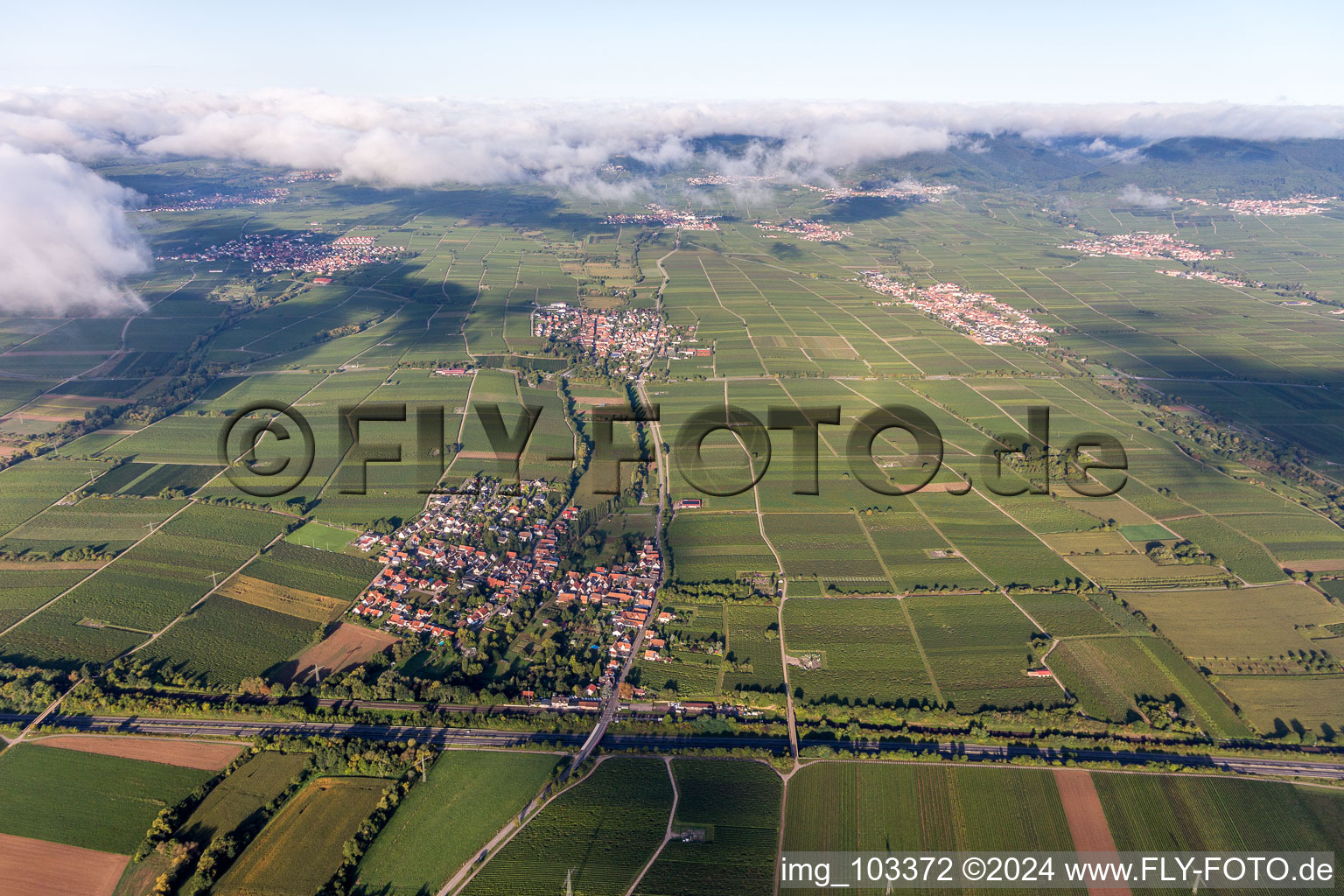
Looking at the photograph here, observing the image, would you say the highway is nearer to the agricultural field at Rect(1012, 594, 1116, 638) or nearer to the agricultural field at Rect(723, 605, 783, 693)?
the agricultural field at Rect(723, 605, 783, 693)

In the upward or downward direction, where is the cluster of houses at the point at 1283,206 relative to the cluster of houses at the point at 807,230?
upward

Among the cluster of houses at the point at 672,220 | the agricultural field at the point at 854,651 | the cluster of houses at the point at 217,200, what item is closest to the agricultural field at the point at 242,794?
the agricultural field at the point at 854,651

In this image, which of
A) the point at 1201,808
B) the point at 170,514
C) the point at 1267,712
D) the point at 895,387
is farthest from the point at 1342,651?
the point at 170,514

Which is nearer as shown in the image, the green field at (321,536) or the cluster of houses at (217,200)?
the green field at (321,536)

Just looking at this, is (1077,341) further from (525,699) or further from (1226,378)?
(525,699)

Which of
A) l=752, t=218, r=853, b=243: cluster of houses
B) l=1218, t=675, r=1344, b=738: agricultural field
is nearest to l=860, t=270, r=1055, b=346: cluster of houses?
l=752, t=218, r=853, b=243: cluster of houses

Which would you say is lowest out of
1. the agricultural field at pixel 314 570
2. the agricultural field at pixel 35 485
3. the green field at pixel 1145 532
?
the agricultural field at pixel 314 570

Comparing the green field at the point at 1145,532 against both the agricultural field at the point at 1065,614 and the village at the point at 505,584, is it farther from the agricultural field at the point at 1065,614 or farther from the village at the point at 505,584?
the village at the point at 505,584
